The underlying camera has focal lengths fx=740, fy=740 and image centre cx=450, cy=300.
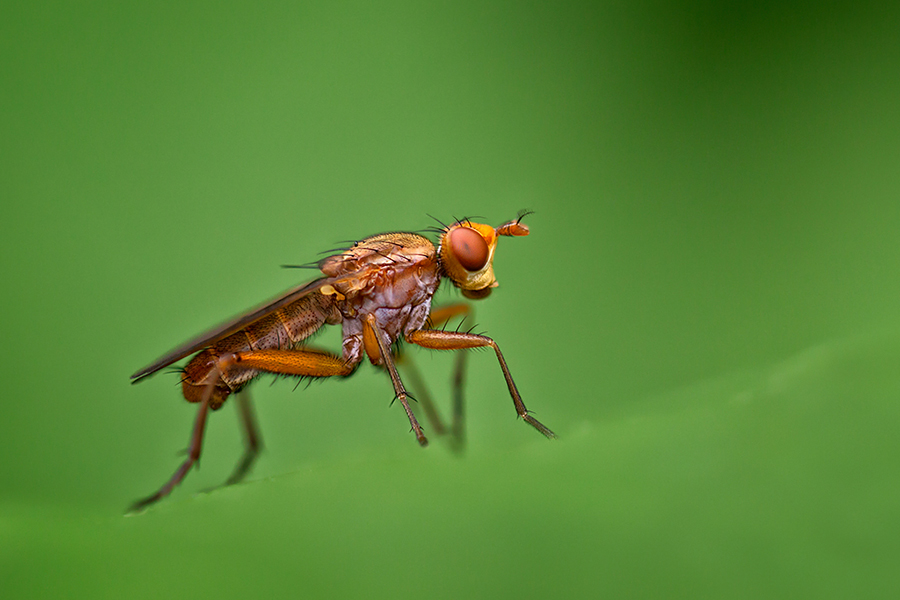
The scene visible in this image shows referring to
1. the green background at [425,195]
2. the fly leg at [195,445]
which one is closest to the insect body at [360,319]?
the fly leg at [195,445]

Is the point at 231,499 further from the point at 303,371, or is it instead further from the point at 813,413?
the point at 303,371

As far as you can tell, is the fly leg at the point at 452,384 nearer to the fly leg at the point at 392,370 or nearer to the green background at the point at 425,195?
the green background at the point at 425,195

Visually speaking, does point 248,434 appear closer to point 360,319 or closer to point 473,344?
point 360,319

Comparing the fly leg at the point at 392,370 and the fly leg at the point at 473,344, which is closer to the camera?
the fly leg at the point at 392,370

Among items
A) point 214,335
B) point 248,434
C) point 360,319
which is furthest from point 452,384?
point 214,335

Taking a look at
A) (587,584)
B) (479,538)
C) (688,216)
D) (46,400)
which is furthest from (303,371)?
(688,216)

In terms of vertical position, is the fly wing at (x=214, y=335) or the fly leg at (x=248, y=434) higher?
the fly wing at (x=214, y=335)
